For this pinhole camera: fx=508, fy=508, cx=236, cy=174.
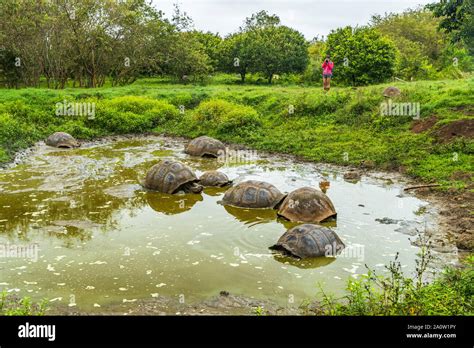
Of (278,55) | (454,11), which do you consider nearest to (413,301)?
(454,11)

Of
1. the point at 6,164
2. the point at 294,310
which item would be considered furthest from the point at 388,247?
the point at 6,164

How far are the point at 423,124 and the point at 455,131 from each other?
5.20 ft

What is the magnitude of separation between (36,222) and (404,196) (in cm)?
825

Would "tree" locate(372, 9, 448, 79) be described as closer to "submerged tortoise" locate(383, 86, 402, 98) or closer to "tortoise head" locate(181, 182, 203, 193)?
"submerged tortoise" locate(383, 86, 402, 98)

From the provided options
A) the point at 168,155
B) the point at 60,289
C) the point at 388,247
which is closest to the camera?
the point at 60,289

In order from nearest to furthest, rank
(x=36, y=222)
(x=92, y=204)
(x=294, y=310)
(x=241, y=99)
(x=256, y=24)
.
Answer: (x=294, y=310), (x=36, y=222), (x=92, y=204), (x=241, y=99), (x=256, y=24)

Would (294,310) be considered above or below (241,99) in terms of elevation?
below

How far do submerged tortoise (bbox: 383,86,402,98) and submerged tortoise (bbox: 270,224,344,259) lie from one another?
39.5ft

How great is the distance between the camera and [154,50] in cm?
3300

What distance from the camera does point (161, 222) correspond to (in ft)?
34.0

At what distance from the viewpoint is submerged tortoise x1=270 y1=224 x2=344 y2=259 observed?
27.1ft
